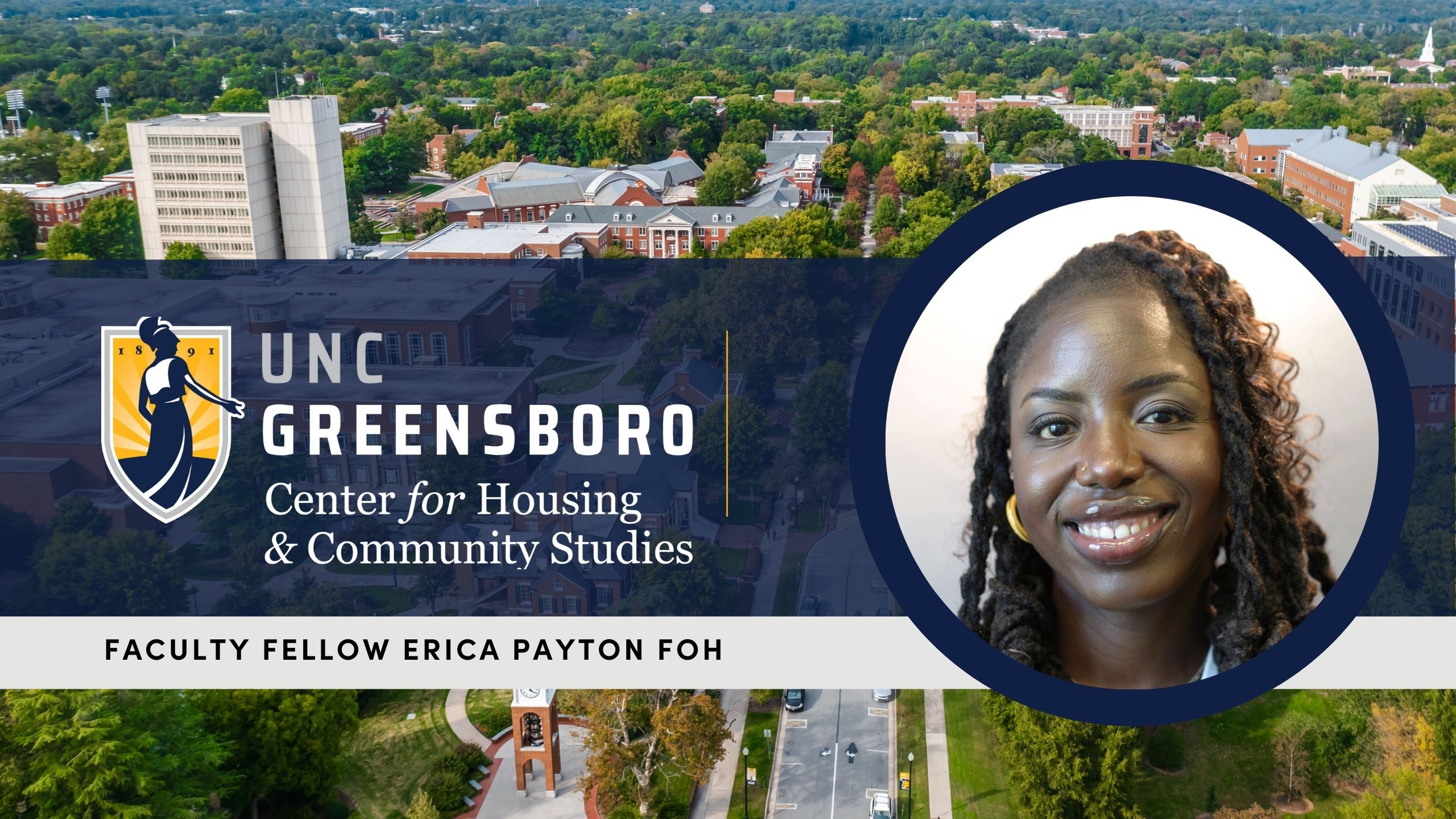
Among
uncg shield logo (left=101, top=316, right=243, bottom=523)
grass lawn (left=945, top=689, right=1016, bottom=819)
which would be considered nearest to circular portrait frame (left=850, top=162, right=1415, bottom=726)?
uncg shield logo (left=101, top=316, right=243, bottom=523)

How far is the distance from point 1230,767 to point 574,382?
6611mm

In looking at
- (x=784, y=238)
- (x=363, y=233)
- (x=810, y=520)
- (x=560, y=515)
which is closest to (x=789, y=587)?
(x=810, y=520)

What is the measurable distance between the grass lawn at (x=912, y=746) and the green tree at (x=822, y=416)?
529cm

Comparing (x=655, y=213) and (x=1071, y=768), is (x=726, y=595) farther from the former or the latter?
(x=655, y=213)

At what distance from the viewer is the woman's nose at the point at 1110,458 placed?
8.95ft

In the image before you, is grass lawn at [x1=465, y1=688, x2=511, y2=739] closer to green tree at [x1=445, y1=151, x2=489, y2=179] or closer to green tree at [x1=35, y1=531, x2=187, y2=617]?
green tree at [x1=35, y1=531, x2=187, y2=617]

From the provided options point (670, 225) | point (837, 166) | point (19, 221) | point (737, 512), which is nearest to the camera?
point (737, 512)

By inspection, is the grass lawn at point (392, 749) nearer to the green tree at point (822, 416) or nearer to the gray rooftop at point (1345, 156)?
the green tree at point (822, 416)

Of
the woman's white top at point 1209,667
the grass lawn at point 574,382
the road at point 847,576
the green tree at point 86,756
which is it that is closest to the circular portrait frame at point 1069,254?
the woman's white top at point 1209,667

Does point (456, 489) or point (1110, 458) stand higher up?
point (1110, 458)

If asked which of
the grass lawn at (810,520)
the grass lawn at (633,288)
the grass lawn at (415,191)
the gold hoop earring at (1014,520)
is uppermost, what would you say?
the grass lawn at (633,288)

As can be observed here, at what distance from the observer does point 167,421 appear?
3711mm

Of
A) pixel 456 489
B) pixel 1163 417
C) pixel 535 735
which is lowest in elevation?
pixel 535 735

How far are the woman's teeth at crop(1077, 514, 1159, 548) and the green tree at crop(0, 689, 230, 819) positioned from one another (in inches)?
230
